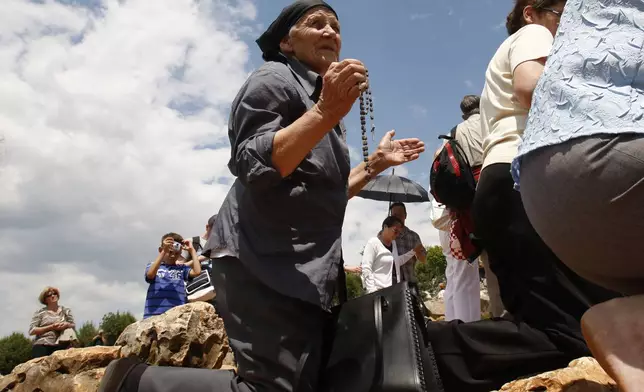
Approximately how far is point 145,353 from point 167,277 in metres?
1.64

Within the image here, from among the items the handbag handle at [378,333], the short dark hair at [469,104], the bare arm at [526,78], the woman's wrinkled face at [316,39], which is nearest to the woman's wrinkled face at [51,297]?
the short dark hair at [469,104]

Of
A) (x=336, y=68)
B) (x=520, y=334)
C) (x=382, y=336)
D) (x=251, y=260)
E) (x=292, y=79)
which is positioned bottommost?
(x=520, y=334)

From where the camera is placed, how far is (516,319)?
9.29 feet

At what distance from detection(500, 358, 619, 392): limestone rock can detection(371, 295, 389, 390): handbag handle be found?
2.12ft

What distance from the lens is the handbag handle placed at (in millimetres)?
1953

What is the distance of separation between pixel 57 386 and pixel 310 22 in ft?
14.1

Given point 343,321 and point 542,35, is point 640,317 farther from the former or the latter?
point 542,35

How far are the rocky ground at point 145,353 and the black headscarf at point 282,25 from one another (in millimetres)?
3484

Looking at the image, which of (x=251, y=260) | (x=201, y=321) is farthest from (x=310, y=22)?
(x=201, y=321)

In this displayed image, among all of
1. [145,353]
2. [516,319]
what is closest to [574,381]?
[516,319]

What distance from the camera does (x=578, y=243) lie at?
4.89ft

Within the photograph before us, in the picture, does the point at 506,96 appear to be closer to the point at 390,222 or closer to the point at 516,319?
the point at 516,319

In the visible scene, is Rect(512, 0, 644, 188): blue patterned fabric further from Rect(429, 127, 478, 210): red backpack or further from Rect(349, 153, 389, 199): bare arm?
Rect(429, 127, 478, 210): red backpack

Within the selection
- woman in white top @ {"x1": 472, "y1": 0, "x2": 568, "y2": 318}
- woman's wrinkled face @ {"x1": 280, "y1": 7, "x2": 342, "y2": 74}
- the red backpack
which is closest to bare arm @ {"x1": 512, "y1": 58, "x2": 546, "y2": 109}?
woman in white top @ {"x1": 472, "y1": 0, "x2": 568, "y2": 318}
